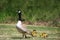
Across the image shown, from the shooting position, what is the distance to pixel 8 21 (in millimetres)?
16703

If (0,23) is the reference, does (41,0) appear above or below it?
above

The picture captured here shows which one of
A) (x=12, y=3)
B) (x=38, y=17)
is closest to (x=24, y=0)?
(x=12, y=3)

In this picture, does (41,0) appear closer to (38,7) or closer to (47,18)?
(38,7)

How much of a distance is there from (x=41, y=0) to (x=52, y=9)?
1.10 metres

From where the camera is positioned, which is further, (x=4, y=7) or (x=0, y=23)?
(x=4, y=7)

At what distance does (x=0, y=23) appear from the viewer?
1636 cm

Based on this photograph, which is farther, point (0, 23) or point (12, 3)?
point (12, 3)

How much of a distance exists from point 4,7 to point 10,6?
386 mm

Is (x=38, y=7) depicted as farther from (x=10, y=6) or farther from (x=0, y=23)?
(x=0, y=23)

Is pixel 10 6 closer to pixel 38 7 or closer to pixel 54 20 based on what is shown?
pixel 38 7

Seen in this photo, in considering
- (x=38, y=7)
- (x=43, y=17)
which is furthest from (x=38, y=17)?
(x=38, y=7)

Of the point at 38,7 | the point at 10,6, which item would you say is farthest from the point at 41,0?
the point at 10,6

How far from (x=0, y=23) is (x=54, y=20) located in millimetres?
2910

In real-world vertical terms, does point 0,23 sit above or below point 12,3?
below
